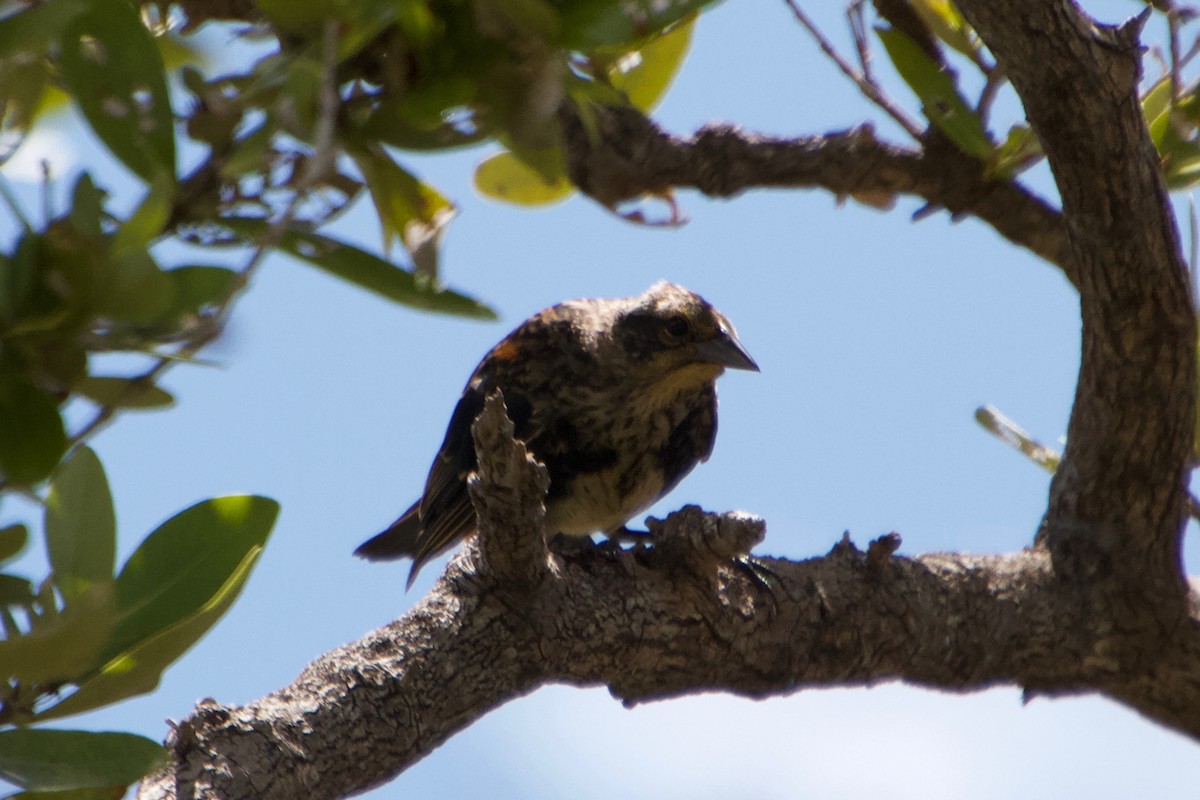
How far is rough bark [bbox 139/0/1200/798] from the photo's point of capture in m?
2.41

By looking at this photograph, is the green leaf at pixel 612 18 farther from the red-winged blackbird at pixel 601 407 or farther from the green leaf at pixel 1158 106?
the red-winged blackbird at pixel 601 407

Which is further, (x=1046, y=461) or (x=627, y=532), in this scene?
(x=627, y=532)

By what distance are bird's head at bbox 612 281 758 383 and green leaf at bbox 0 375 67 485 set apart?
3137 mm

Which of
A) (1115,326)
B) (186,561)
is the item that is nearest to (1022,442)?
(1115,326)

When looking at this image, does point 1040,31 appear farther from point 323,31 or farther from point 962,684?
point 323,31

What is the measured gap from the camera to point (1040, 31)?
2473 millimetres

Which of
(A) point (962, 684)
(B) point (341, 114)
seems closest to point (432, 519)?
(A) point (962, 684)

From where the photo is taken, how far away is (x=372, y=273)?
3.06 feet

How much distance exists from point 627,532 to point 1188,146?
1.89 metres

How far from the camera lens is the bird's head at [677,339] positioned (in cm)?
395

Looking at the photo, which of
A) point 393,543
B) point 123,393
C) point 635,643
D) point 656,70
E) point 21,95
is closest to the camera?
point 123,393

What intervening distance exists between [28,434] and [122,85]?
0.23 meters

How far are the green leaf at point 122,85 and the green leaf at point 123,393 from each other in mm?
145

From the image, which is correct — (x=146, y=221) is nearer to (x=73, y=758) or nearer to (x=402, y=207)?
(x=402, y=207)
